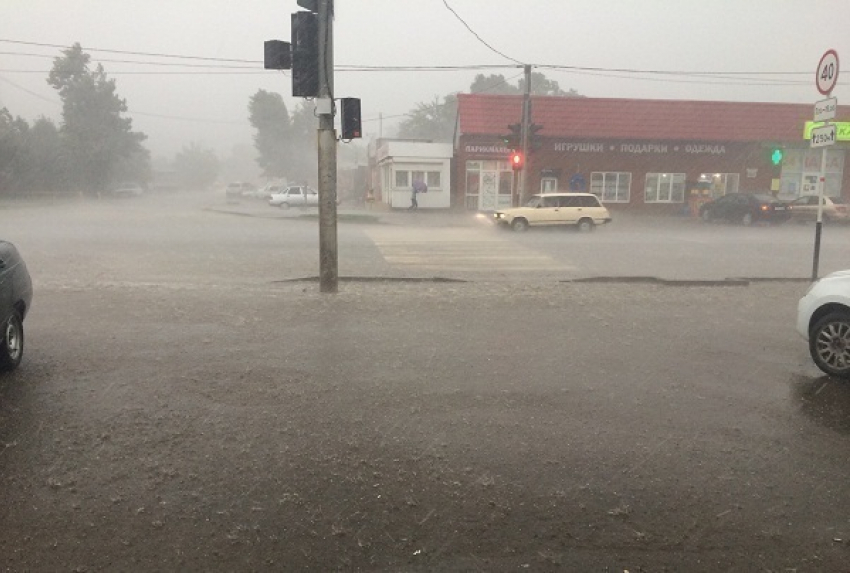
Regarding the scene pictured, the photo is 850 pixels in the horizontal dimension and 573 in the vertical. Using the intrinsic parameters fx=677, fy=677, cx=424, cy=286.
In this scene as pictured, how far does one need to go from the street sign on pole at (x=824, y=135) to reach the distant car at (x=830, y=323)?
5758 mm

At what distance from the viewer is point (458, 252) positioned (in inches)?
682

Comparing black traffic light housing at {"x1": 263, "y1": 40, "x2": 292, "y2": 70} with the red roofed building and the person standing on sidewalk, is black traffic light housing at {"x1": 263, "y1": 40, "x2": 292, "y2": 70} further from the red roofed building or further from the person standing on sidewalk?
the red roofed building

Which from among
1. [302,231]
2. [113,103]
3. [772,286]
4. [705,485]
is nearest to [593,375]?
[705,485]

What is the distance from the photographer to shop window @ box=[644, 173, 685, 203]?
37.5 m

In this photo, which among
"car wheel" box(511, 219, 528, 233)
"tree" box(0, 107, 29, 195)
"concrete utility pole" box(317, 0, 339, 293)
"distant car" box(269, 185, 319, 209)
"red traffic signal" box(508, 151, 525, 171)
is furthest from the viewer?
"tree" box(0, 107, 29, 195)

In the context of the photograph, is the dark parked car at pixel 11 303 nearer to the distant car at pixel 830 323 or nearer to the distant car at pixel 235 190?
the distant car at pixel 830 323

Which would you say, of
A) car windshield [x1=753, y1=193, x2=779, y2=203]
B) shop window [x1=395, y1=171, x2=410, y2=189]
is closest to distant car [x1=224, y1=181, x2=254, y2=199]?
shop window [x1=395, y1=171, x2=410, y2=189]

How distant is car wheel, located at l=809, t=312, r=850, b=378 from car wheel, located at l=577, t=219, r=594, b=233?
62.2ft

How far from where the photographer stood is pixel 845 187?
38.4m

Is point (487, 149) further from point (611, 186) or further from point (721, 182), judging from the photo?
point (721, 182)

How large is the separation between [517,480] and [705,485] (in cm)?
111

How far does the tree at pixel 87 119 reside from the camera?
197 ft

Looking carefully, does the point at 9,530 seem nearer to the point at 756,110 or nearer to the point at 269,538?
the point at 269,538

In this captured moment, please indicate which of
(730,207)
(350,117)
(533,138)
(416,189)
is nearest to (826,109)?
(350,117)
